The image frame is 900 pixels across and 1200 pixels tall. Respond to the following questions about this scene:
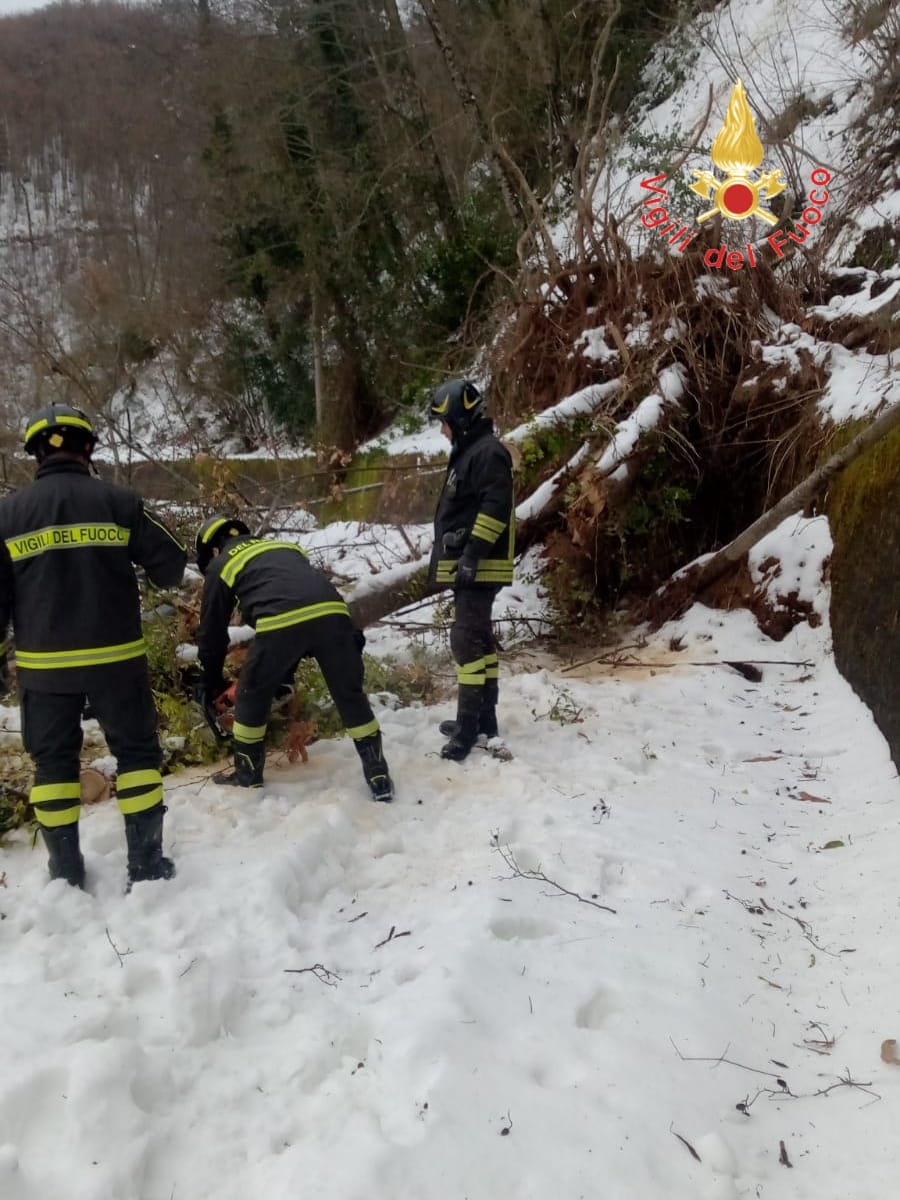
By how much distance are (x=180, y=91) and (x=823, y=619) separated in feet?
74.8

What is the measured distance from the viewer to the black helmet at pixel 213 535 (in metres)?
3.93

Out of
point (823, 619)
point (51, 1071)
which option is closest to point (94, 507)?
point (51, 1071)

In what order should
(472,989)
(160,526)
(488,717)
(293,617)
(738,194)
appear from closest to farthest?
(472,989) → (160,526) → (293,617) → (488,717) → (738,194)

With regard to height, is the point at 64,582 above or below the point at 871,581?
above

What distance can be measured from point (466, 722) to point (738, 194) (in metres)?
7.17

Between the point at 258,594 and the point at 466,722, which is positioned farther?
the point at 466,722

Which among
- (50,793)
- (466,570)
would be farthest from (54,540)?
(466,570)

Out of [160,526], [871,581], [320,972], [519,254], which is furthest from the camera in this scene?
[519,254]

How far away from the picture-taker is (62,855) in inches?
115

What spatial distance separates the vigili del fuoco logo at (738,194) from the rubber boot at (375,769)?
220 inches

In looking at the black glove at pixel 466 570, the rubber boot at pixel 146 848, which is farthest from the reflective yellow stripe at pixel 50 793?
the black glove at pixel 466 570

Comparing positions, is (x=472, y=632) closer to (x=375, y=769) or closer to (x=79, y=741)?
(x=375, y=769)

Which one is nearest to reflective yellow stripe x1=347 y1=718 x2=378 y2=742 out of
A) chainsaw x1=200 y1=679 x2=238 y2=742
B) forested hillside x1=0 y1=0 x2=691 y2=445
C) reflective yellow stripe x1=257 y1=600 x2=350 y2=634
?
reflective yellow stripe x1=257 y1=600 x2=350 y2=634

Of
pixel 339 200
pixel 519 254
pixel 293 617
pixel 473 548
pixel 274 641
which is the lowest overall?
pixel 274 641
